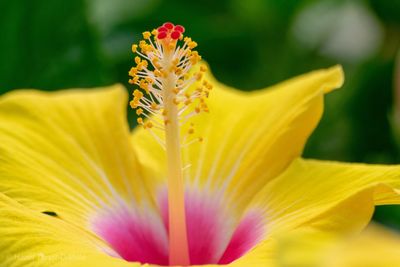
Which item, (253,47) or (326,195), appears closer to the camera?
(326,195)

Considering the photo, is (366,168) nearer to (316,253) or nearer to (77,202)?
(77,202)

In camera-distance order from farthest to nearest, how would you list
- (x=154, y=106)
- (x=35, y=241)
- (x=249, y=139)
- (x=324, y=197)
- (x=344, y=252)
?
(x=249, y=139) → (x=154, y=106) → (x=324, y=197) → (x=35, y=241) → (x=344, y=252)

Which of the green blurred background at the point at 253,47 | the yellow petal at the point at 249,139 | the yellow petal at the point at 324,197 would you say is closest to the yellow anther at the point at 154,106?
the yellow petal at the point at 249,139

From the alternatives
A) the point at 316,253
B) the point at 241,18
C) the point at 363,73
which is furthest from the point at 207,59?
the point at 316,253

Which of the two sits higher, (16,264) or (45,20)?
(45,20)

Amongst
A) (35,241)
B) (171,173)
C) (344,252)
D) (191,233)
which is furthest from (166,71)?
(344,252)

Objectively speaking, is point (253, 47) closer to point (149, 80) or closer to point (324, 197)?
point (149, 80)
